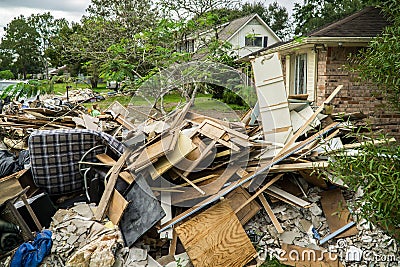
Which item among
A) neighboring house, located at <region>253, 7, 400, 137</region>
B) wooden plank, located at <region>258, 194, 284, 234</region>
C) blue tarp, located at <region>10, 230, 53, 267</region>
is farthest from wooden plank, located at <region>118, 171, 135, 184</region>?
neighboring house, located at <region>253, 7, 400, 137</region>

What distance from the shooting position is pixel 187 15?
10078mm

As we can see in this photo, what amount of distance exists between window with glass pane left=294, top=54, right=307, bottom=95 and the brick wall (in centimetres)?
143

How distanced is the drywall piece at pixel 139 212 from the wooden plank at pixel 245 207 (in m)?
0.89

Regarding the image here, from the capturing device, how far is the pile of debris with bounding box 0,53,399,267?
4.13 metres

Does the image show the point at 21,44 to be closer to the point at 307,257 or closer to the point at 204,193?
the point at 204,193

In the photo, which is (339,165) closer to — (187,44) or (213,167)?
(213,167)

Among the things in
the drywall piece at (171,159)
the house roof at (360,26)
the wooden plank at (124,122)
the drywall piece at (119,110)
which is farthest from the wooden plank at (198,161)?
the house roof at (360,26)

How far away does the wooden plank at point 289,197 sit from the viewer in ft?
14.8

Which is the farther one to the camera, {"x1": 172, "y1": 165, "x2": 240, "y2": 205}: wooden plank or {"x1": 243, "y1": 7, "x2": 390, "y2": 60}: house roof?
{"x1": 243, "y1": 7, "x2": 390, "y2": 60}: house roof

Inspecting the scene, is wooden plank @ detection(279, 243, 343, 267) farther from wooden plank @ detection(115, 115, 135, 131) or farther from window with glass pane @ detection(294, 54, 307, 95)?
window with glass pane @ detection(294, 54, 307, 95)

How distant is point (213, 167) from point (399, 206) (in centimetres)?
223

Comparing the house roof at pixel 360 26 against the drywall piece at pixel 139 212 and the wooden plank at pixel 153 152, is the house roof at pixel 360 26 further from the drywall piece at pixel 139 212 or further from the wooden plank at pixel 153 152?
the drywall piece at pixel 139 212

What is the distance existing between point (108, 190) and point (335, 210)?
108 inches

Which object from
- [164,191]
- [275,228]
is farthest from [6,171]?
[275,228]
